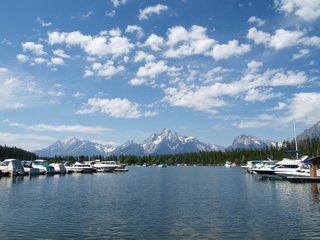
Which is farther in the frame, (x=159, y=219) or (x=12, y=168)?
(x=12, y=168)

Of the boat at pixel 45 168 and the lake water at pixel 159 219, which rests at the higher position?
the boat at pixel 45 168

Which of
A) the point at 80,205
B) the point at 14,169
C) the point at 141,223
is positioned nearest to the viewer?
the point at 141,223

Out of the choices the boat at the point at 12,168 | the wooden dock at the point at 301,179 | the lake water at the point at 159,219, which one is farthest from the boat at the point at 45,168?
the wooden dock at the point at 301,179

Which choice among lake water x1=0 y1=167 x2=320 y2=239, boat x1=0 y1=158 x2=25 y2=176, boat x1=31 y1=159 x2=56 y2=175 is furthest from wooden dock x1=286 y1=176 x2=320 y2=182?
boat x1=31 y1=159 x2=56 y2=175

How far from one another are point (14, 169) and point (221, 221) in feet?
338

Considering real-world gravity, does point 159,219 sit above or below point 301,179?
below

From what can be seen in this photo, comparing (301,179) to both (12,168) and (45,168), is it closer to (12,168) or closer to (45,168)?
(12,168)

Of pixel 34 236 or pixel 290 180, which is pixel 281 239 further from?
pixel 290 180

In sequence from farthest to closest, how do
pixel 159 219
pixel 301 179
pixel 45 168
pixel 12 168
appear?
pixel 45 168
pixel 12 168
pixel 301 179
pixel 159 219

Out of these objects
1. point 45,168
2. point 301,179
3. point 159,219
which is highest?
point 45,168

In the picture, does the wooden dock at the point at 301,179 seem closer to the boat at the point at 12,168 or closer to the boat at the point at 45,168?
the boat at the point at 12,168

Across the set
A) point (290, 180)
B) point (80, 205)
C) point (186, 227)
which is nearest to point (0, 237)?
point (186, 227)

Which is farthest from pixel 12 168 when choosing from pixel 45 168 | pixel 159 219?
pixel 159 219

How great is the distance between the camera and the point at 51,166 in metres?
152
